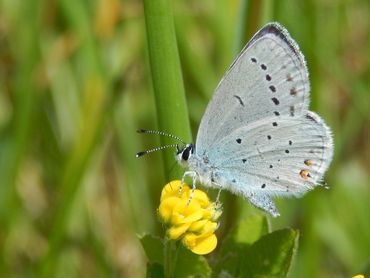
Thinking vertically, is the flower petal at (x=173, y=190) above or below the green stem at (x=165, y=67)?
below

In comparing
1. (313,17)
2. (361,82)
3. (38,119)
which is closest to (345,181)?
(361,82)

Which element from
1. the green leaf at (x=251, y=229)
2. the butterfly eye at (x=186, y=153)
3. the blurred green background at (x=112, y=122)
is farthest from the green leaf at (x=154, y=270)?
the blurred green background at (x=112, y=122)

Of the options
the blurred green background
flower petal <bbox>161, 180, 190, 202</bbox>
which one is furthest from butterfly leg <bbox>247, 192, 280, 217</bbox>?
the blurred green background

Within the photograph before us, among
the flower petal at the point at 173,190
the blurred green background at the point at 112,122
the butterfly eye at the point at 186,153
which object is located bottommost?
the blurred green background at the point at 112,122

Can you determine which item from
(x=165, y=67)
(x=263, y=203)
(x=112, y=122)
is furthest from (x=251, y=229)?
(x=112, y=122)

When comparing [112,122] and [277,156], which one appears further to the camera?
[112,122]

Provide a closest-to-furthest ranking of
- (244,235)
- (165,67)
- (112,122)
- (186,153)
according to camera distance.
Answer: (165,67), (244,235), (186,153), (112,122)

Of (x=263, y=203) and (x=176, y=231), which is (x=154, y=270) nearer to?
(x=176, y=231)

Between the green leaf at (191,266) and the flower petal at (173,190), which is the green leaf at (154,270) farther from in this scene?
the flower petal at (173,190)
